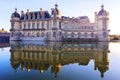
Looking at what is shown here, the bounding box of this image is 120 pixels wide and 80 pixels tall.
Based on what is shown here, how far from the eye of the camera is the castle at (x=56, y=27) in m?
65.1

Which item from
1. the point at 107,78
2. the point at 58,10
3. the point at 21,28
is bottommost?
the point at 107,78

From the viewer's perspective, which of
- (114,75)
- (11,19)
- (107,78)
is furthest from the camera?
(11,19)

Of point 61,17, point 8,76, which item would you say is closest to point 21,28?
Answer: point 61,17

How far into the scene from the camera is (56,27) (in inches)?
2539

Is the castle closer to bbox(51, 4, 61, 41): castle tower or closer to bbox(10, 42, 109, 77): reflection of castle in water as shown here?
bbox(51, 4, 61, 41): castle tower

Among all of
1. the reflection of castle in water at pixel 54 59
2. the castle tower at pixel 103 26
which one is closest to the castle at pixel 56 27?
the castle tower at pixel 103 26

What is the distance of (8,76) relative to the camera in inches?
484

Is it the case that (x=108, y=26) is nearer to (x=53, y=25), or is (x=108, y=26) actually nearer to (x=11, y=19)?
(x=53, y=25)

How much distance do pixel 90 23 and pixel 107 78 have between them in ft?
189

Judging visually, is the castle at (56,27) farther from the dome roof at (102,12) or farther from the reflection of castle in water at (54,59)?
the reflection of castle in water at (54,59)

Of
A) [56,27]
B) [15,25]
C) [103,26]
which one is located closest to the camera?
[56,27]

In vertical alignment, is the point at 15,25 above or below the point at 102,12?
below

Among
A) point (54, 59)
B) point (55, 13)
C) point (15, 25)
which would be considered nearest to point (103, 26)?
point (55, 13)

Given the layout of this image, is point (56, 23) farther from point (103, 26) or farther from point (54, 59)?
point (54, 59)
